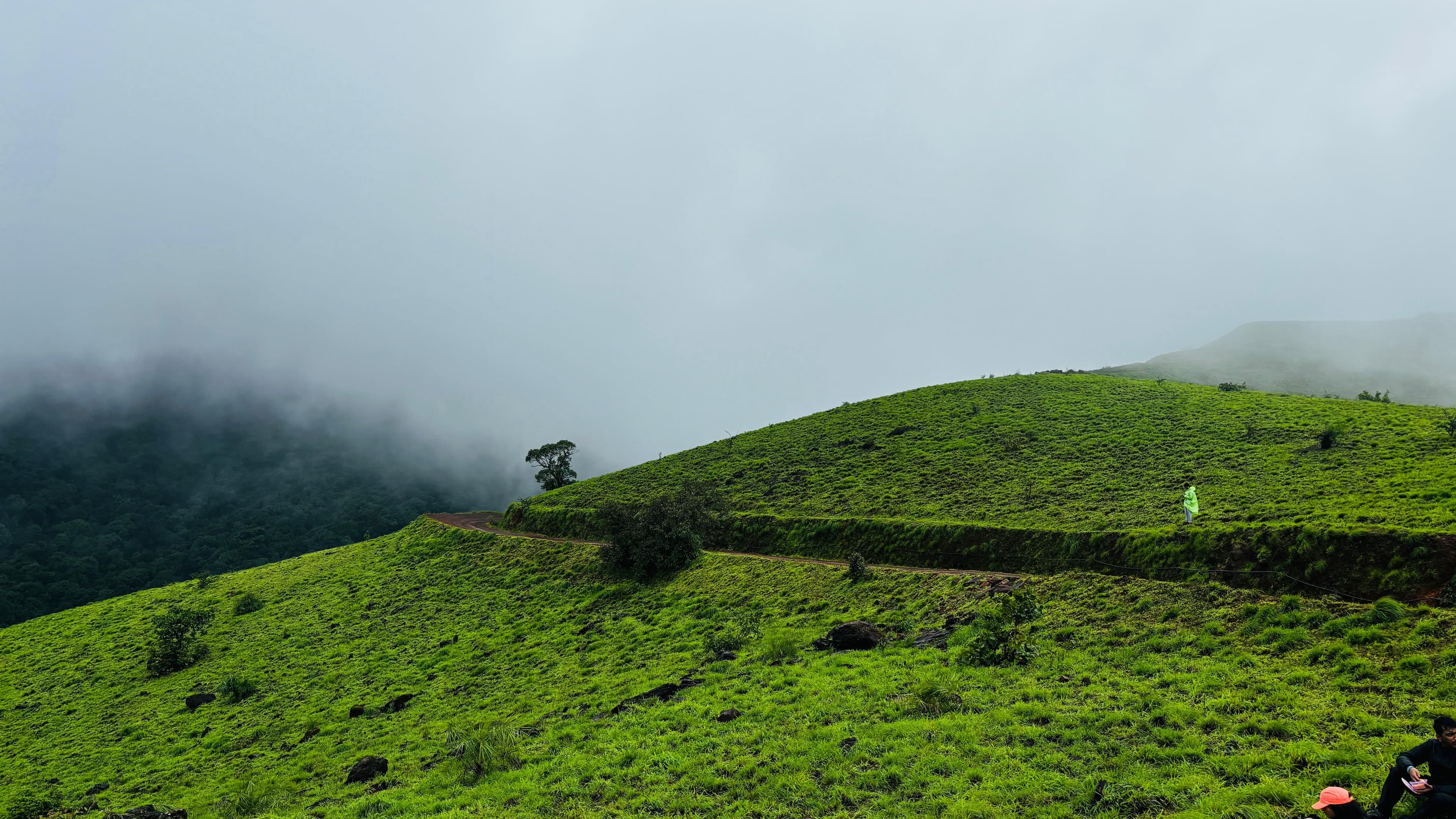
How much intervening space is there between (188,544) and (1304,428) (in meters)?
216

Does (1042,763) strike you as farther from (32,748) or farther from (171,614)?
(171,614)

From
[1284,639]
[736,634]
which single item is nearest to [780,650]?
[736,634]

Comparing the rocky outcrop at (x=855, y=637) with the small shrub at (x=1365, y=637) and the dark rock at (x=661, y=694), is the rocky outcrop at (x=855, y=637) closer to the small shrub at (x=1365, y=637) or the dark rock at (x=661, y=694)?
the dark rock at (x=661, y=694)

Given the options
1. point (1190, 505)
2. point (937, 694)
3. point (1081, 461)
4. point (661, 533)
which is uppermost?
point (1081, 461)

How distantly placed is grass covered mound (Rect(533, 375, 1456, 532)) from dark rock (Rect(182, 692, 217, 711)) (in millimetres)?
27038

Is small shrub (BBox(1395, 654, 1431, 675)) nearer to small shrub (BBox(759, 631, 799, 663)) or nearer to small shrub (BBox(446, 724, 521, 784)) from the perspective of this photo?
small shrub (BBox(759, 631, 799, 663))

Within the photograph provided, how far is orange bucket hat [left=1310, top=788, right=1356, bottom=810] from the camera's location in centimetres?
875

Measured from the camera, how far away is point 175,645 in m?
41.9

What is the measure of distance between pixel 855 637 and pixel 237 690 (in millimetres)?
34523

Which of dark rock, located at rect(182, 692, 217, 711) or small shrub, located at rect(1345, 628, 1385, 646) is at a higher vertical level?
small shrub, located at rect(1345, 628, 1385, 646)

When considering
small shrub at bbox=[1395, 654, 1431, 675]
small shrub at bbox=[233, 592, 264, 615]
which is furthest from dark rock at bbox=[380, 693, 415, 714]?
small shrub at bbox=[1395, 654, 1431, 675]

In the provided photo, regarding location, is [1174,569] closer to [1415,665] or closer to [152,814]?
[1415,665]

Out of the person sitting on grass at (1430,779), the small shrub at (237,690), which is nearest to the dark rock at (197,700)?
the small shrub at (237,690)

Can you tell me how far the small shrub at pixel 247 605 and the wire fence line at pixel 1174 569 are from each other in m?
52.9
